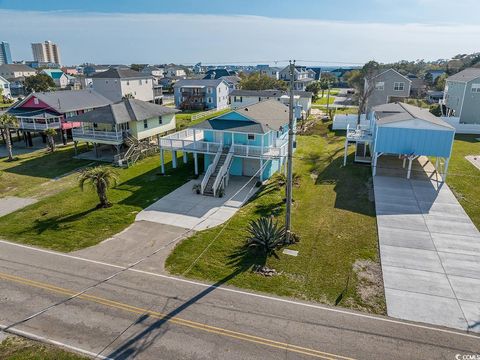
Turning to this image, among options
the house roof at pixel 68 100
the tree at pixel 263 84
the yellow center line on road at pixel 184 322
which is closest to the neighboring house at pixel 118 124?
the house roof at pixel 68 100

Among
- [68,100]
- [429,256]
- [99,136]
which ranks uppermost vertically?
[68,100]

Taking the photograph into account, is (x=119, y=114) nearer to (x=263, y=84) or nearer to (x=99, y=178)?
(x=99, y=178)

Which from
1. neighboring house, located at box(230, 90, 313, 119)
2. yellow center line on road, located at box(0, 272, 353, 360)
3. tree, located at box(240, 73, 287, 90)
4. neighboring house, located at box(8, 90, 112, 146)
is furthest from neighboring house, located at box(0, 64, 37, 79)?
yellow center line on road, located at box(0, 272, 353, 360)

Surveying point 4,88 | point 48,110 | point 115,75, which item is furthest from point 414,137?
point 4,88

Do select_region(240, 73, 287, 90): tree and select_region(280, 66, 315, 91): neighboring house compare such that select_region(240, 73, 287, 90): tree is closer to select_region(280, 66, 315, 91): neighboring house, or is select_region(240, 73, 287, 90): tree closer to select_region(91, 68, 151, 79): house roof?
select_region(280, 66, 315, 91): neighboring house

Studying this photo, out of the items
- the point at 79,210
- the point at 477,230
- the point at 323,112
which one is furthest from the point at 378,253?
the point at 323,112

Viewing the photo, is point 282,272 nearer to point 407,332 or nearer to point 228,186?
point 407,332
